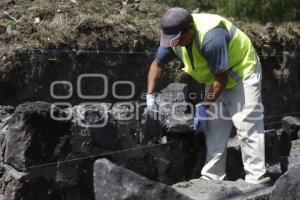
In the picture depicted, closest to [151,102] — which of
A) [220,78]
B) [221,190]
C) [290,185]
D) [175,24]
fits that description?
[220,78]

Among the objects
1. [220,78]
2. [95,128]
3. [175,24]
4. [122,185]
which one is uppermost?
[175,24]

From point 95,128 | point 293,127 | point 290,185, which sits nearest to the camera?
point 290,185

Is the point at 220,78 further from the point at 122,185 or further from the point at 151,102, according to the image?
the point at 122,185

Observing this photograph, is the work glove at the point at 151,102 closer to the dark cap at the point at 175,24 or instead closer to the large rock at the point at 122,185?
the dark cap at the point at 175,24

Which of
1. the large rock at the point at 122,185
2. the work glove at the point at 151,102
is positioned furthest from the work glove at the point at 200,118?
the large rock at the point at 122,185

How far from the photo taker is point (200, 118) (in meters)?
4.50

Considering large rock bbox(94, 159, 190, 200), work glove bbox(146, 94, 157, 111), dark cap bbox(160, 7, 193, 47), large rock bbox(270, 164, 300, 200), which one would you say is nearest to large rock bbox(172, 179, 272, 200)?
large rock bbox(270, 164, 300, 200)

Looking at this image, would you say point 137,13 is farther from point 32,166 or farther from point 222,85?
point 32,166

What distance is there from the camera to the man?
13.5 ft

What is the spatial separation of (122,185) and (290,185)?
126 centimetres

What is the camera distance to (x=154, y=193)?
2.96 meters

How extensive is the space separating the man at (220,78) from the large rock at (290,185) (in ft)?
2.29

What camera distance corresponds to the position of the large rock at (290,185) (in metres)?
3.54

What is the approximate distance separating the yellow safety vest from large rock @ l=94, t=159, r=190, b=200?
156cm
